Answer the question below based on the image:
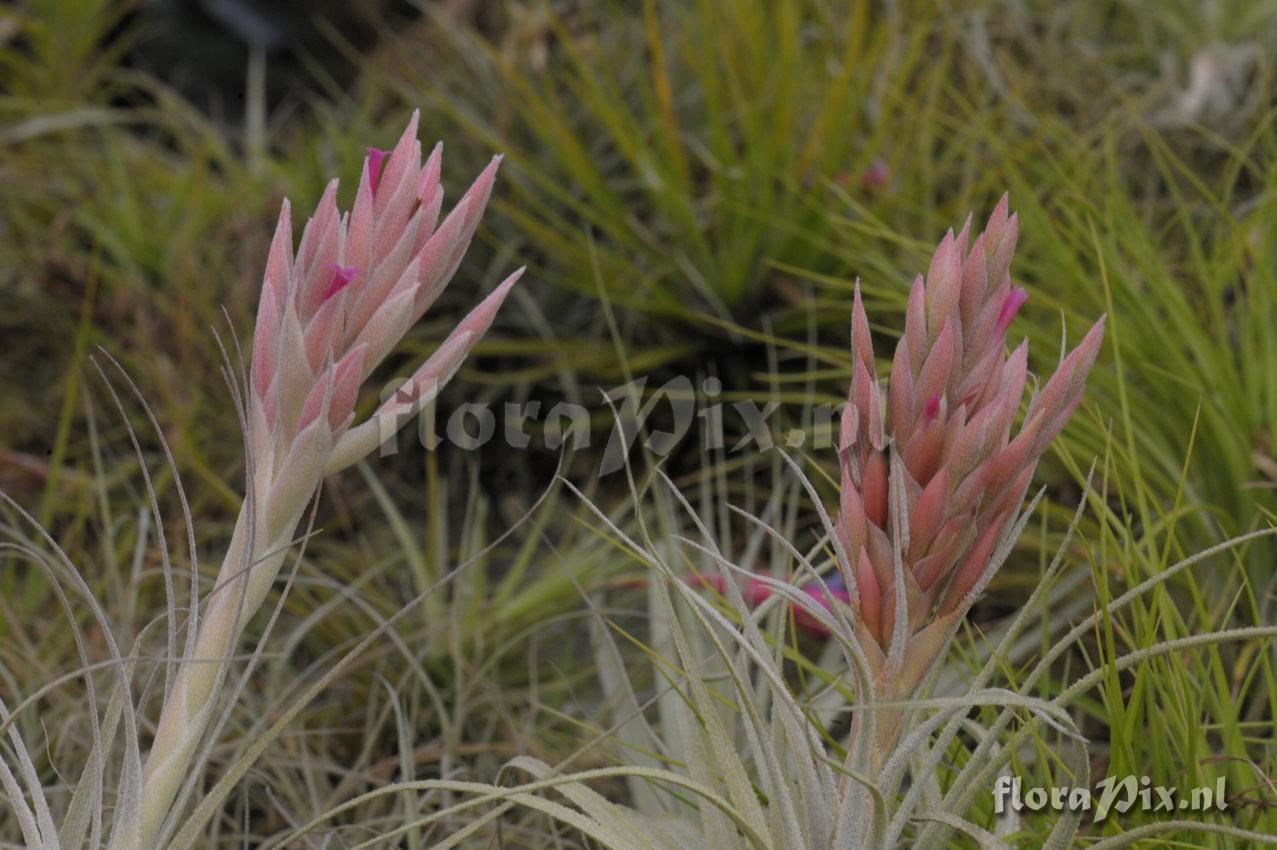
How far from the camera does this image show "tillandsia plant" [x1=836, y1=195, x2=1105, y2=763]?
539mm

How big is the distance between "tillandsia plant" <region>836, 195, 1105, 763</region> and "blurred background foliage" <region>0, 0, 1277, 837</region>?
0.53 m

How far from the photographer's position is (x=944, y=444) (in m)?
0.54

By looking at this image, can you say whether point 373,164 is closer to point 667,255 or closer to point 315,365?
point 315,365

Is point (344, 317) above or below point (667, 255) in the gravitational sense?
above

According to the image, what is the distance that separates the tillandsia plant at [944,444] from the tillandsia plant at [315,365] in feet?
0.60

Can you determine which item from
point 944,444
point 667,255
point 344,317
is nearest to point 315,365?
point 344,317

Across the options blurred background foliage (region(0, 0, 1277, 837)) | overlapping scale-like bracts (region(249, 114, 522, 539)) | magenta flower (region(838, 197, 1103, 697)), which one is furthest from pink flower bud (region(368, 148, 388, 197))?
blurred background foliage (region(0, 0, 1277, 837))

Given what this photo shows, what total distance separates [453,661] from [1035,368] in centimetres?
62

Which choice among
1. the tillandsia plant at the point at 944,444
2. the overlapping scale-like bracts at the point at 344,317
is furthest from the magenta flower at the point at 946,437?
the overlapping scale-like bracts at the point at 344,317

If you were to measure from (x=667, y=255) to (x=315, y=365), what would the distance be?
1161 mm

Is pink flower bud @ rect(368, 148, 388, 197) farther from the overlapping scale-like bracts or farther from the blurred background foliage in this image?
the blurred background foliage

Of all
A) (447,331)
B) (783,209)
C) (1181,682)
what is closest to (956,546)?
(1181,682)

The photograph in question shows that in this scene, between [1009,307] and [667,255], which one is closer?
[1009,307]

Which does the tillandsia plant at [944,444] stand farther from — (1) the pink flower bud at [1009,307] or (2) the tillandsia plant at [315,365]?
(2) the tillandsia plant at [315,365]
